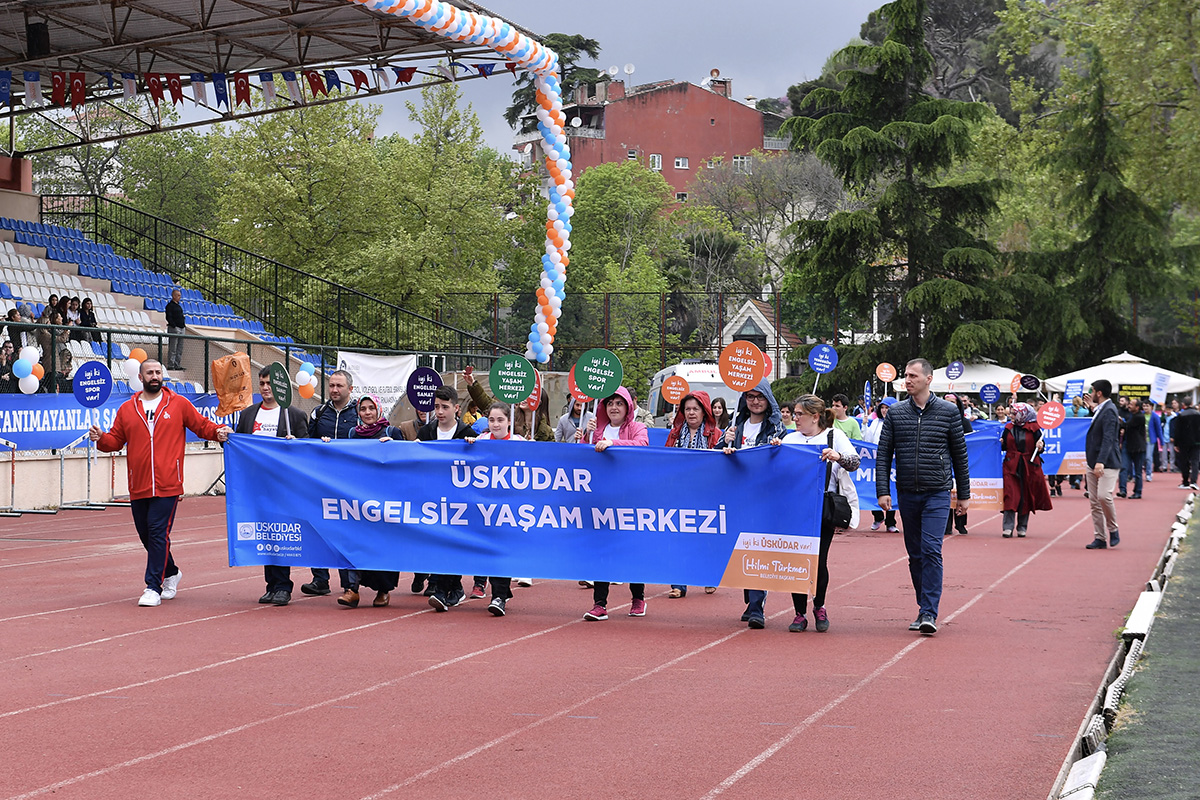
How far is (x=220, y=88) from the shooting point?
28.9 meters

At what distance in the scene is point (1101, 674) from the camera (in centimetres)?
870

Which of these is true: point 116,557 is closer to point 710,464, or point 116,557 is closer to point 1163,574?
point 710,464

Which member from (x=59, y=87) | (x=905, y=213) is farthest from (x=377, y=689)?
(x=905, y=213)

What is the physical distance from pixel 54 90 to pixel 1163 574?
83.1 ft

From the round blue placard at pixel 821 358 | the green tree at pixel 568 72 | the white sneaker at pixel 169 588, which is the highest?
the green tree at pixel 568 72

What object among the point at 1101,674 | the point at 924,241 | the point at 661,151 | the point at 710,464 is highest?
the point at 661,151

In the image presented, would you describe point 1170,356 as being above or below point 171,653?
above

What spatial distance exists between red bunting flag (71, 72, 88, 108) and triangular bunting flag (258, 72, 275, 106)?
3.93 m

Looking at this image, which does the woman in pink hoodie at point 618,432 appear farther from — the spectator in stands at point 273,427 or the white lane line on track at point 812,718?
the spectator in stands at point 273,427

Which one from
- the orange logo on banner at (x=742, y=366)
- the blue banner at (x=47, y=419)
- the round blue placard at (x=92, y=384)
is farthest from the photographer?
the round blue placard at (x=92, y=384)

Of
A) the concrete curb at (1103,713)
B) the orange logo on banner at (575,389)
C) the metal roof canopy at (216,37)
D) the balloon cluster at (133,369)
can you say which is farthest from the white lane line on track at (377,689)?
the metal roof canopy at (216,37)

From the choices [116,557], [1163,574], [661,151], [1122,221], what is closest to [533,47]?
[116,557]

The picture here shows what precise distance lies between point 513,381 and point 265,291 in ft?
91.6

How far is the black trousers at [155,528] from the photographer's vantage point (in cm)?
1099
